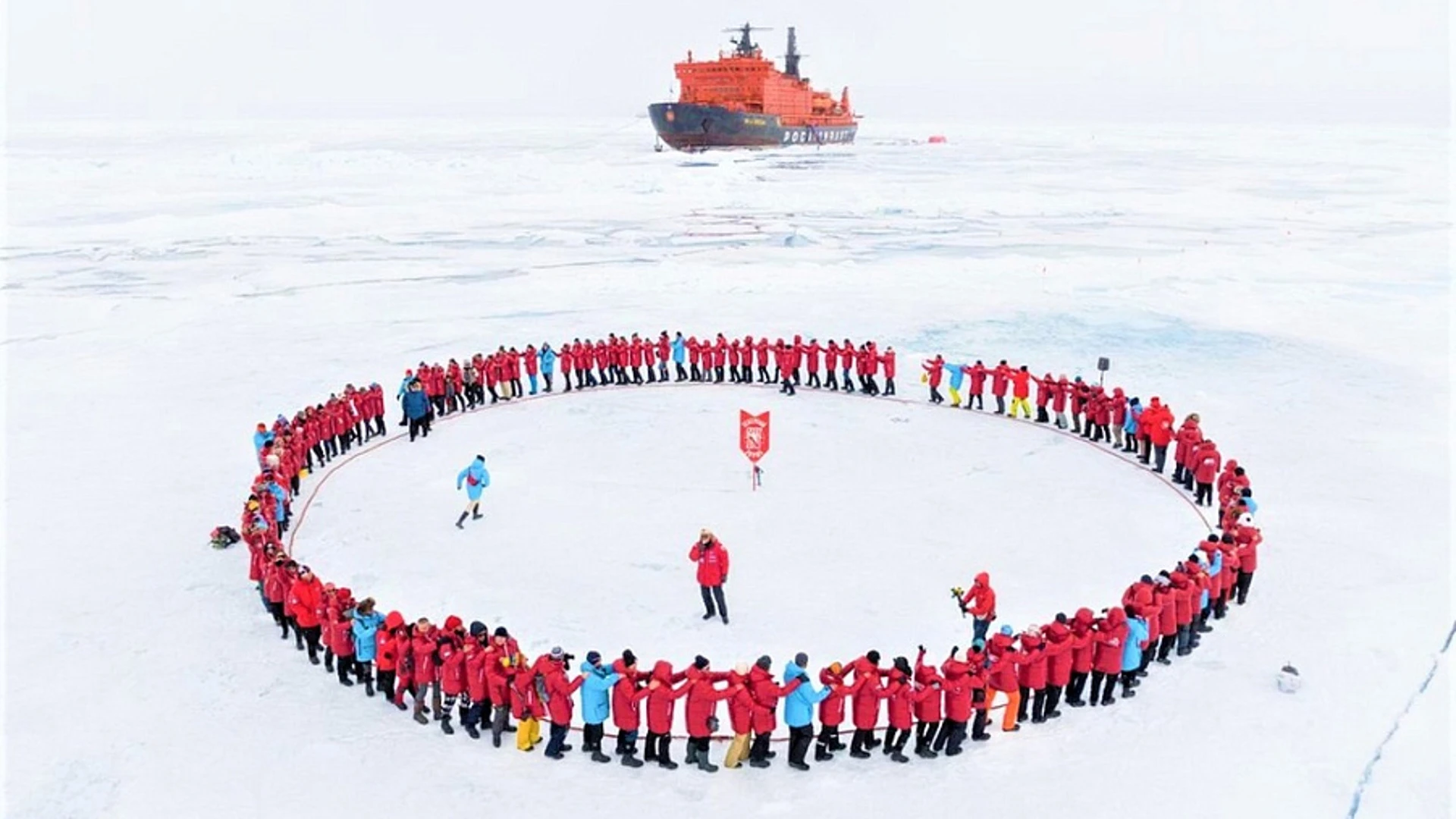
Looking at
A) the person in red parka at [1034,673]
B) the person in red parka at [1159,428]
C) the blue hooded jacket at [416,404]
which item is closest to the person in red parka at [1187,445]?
the person in red parka at [1159,428]

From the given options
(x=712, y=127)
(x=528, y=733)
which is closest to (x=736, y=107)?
(x=712, y=127)

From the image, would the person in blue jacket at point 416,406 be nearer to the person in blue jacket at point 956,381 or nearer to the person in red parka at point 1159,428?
the person in blue jacket at point 956,381

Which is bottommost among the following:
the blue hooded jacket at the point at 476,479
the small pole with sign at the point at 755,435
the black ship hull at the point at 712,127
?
the blue hooded jacket at the point at 476,479

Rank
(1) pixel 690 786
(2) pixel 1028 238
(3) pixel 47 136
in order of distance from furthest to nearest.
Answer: (3) pixel 47 136 → (2) pixel 1028 238 → (1) pixel 690 786

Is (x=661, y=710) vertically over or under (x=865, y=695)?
under

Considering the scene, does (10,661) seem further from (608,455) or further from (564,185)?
(564,185)

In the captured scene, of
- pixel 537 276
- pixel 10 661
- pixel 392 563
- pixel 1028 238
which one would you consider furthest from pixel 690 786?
pixel 1028 238

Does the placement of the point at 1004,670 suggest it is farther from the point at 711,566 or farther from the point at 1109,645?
the point at 711,566
